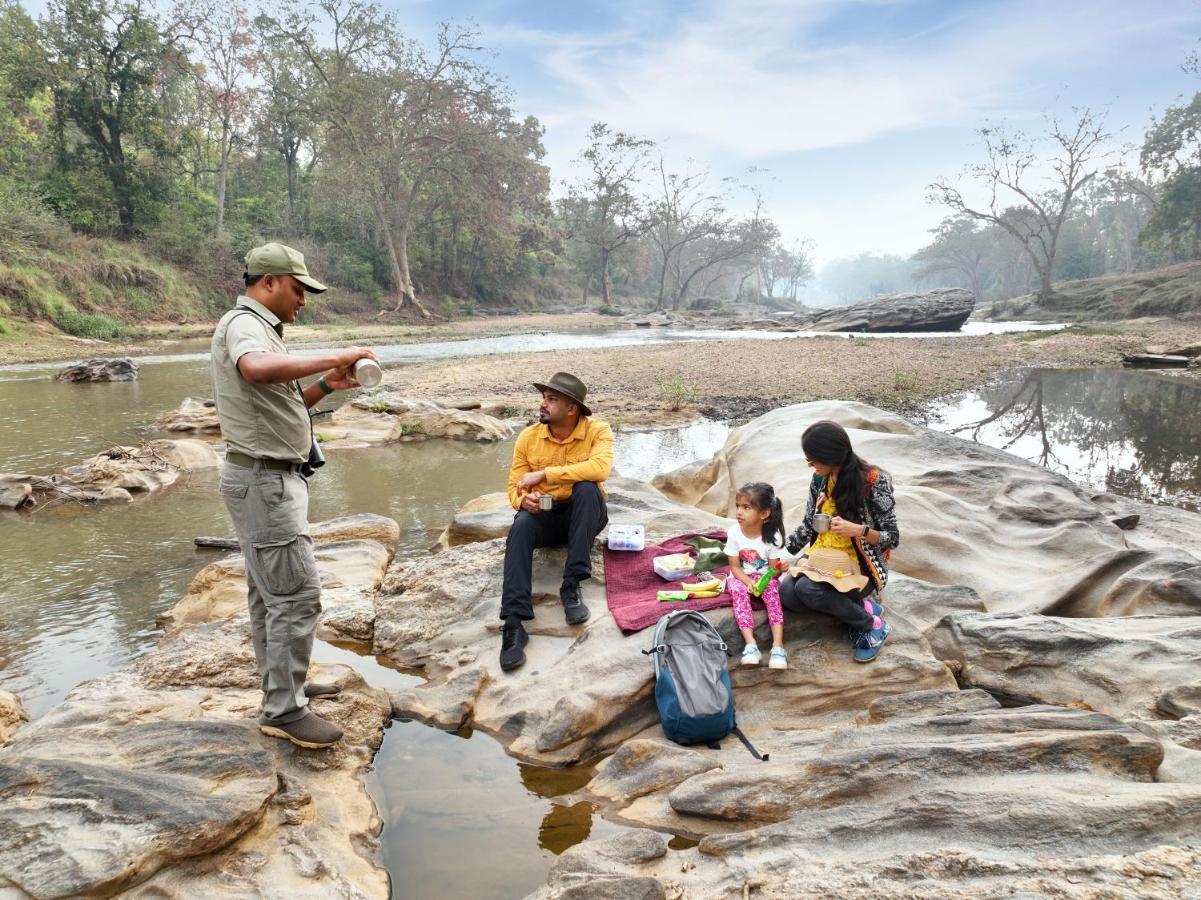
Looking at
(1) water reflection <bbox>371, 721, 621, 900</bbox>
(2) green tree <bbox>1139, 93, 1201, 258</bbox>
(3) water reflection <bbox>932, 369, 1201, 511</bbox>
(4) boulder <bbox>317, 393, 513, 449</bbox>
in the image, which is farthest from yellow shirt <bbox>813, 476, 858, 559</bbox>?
(2) green tree <bbox>1139, 93, 1201, 258</bbox>

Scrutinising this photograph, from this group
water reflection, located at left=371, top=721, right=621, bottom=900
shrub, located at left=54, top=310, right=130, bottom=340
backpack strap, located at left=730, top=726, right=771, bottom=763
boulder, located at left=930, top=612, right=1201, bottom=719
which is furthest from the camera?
shrub, located at left=54, top=310, right=130, bottom=340

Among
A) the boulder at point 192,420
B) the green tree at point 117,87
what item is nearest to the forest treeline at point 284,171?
the green tree at point 117,87

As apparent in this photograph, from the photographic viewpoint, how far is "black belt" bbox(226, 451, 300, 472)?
99.4 inches

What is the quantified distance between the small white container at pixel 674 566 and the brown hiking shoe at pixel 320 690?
178 cm

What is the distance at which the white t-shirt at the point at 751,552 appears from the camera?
3744mm

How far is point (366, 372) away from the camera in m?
2.44

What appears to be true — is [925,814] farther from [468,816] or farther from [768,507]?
[768,507]

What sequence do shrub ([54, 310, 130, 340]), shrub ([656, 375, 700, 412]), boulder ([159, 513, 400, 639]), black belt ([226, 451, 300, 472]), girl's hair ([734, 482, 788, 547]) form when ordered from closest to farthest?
black belt ([226, 451, 300, 472]), girl's hair ([734, 482, 788, 547]), boulder ([159, 513, 400, 639]), shrub ([656, 375, 700, 412]), shrub ([54, 310, 130, 340])

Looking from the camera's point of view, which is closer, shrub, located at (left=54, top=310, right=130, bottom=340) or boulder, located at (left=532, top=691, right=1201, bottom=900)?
boulder, located at (left=532, top=691, right=1201, bottom=900)

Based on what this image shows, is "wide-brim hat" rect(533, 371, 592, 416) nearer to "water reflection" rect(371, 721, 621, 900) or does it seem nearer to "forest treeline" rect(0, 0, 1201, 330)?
"water reflection" rect(371, 721, 621, 900)

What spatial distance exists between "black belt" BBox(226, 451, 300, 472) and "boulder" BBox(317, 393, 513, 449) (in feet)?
24.2

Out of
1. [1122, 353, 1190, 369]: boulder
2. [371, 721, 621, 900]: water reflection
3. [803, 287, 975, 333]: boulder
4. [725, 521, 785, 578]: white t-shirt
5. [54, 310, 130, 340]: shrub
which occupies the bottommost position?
[371, 721, 621, 900]: water reflection

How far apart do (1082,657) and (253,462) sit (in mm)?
3424

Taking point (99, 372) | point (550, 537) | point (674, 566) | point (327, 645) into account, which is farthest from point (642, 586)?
point (99, 372)
